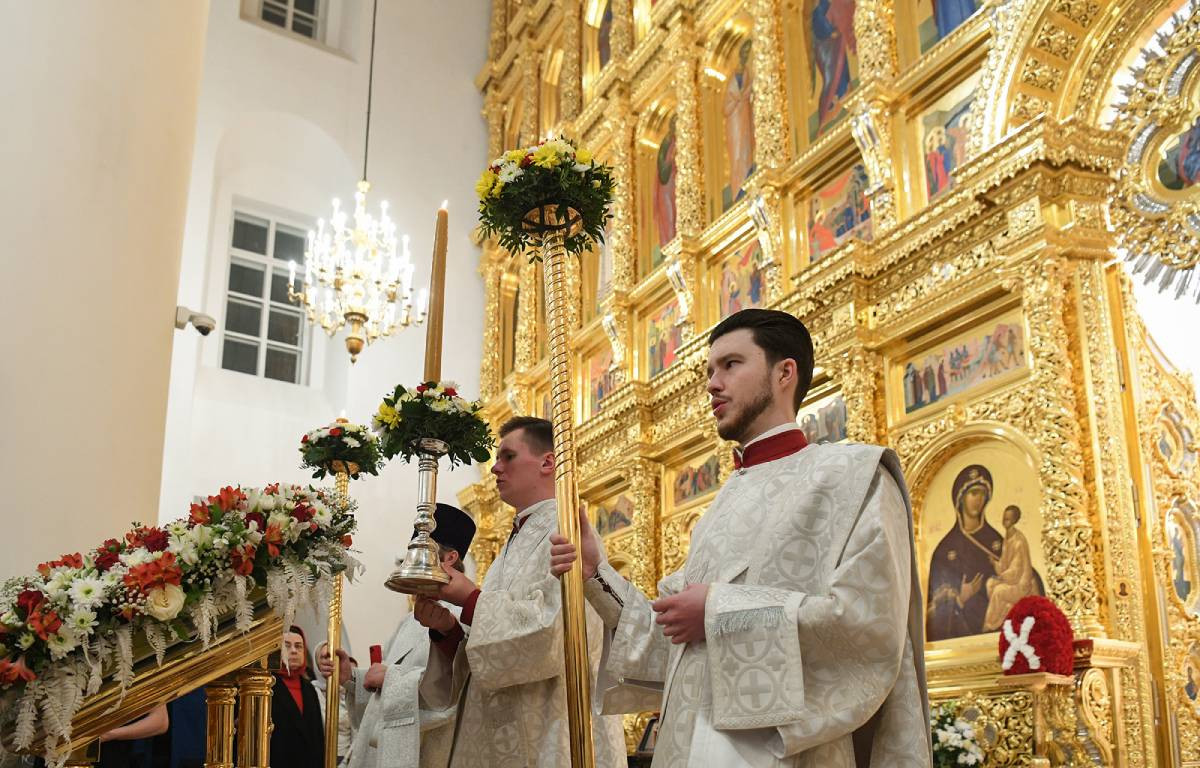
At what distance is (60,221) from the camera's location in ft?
13.8

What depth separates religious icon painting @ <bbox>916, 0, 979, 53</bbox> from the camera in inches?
323

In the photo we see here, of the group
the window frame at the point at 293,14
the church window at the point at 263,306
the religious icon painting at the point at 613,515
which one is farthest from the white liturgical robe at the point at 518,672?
the window frame at the point at 293,14

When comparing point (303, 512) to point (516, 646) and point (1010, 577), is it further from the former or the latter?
point (1010, 577)

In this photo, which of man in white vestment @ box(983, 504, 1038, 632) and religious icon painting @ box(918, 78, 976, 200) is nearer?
man in white vestment @ box(983, 504, 1038, 632)

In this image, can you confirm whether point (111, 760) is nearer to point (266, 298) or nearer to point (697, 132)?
point (697, 132)

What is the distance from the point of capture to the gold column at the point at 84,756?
2855 millimetres

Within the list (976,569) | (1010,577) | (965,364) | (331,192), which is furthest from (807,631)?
(331,192)

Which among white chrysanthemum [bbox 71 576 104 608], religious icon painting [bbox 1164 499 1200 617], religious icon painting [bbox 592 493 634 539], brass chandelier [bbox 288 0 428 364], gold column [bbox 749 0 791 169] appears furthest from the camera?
brass chandelier [bbox 288 0 428 364]

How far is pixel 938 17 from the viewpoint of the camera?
842cm

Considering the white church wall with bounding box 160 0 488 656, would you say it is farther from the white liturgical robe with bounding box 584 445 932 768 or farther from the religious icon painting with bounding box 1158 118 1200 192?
the white liturgical robe with bounding box 584 445 932 768

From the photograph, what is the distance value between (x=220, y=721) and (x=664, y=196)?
946 centimetres

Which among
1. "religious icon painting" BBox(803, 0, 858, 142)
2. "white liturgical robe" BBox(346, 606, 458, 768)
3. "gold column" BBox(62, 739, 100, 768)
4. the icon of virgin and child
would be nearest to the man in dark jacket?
"white liturgical robe" BBox(346, 606, 458, 768)

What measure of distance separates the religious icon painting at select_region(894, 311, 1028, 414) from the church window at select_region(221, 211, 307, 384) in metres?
9.82

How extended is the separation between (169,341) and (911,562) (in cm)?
386
